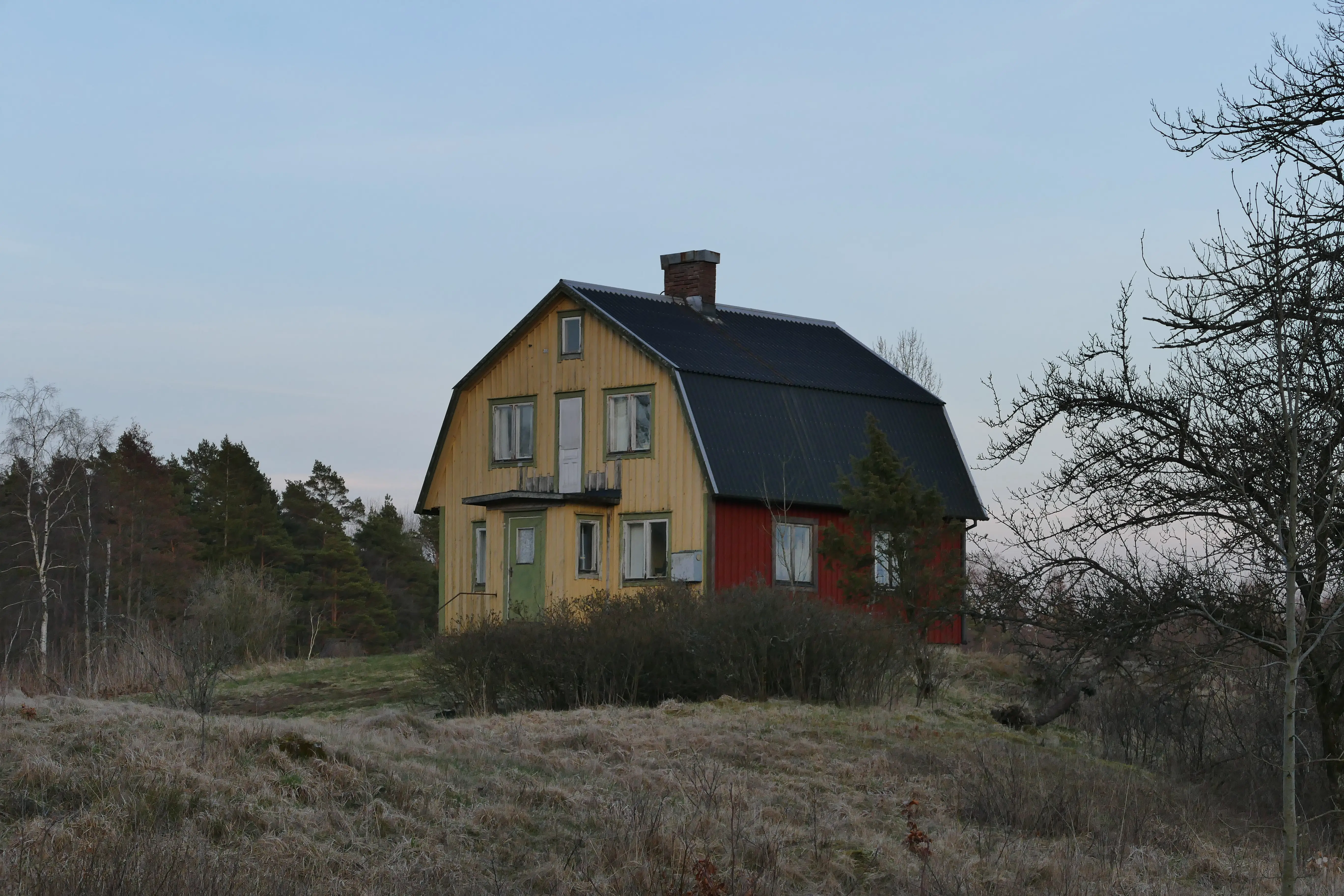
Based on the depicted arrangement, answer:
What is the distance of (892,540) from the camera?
22156 mm

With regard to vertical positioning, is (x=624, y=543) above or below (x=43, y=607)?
above

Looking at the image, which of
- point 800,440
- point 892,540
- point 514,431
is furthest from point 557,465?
point 892,540

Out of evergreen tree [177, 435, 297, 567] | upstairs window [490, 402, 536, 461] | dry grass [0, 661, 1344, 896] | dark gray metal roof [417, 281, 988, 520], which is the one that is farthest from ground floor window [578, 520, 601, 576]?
evergreen tree [177, 435, 297, 567]

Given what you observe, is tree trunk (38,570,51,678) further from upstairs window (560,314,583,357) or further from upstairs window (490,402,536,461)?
upstairs window (560,314,583,357)

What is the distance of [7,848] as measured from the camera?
327 inches

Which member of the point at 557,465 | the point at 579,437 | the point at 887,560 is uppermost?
the point at 579,437

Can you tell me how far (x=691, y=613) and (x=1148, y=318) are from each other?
25.6 ft

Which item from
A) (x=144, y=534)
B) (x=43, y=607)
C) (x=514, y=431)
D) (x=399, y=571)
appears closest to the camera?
(x=514, y=431)

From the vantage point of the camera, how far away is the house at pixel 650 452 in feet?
89.1

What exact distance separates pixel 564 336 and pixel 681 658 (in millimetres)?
12369

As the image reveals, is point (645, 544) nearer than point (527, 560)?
Yes

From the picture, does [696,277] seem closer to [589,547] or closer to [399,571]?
[589,547]

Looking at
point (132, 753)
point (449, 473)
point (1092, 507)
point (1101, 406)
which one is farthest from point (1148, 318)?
point (449, 473)

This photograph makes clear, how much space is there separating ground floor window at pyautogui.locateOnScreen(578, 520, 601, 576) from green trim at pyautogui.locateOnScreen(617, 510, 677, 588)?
47 cm
